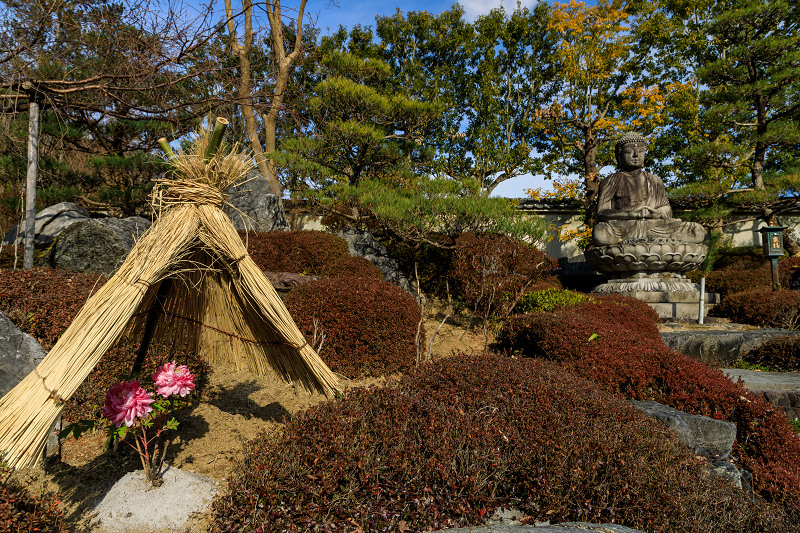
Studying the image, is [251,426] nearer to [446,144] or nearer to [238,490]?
[238,490]

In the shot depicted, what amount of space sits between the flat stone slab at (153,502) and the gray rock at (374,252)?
618 centimetres

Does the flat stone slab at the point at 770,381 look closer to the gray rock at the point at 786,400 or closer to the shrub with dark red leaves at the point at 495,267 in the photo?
the gray rock at the point at 786,400

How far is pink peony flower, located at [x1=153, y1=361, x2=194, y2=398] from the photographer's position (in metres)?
2.25

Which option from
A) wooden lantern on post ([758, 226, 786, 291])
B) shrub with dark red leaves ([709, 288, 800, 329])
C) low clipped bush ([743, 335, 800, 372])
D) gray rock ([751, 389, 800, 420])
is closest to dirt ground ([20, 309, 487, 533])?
gray rock ([751, 389, 800, 420])

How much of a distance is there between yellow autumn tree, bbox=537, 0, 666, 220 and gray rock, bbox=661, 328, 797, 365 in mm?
7743

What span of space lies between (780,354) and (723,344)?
0.52m

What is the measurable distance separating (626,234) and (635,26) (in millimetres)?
9160

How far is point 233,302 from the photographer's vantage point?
2.57 meters

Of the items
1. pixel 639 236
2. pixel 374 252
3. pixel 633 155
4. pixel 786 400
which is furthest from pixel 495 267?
pixel 633 155

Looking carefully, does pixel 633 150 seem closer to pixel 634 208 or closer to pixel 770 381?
pixel 634 208

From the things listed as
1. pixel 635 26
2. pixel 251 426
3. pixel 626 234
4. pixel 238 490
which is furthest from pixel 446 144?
pixel 238 490

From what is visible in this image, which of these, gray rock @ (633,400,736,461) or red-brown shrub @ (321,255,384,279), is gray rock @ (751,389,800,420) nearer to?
gray rock @ (633,400,736,461)

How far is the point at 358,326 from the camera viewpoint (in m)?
4.45

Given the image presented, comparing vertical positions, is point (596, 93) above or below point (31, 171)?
above
